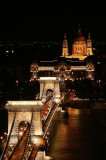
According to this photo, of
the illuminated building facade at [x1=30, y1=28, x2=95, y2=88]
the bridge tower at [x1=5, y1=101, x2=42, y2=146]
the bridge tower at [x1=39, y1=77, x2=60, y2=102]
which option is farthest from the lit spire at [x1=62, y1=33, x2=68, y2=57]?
the bridge tower at [x1=5, y1=101, x2=42, y2=146]

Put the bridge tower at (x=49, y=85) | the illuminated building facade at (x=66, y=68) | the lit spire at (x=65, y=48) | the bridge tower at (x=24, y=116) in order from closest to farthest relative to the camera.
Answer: the bridge tower at (x=24, y=116)
the bridge tower at (x=49, y=85)
the illuminated building facade at (x=66, y=68)
the lit spire at (x=65, y=48)

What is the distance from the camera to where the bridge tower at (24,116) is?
19703 millimetres

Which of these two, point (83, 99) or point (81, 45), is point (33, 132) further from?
point (81, 45)

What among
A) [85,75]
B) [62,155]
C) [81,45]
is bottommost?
[62,155]

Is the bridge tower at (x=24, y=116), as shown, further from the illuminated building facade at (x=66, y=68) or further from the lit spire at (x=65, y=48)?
the lit spire at (x=65, y=48)

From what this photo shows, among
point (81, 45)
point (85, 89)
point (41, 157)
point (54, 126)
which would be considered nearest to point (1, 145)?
point (41, 157)

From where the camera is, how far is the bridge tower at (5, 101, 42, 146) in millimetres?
19703

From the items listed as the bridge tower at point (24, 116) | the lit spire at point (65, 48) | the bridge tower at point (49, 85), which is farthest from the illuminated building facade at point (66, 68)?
the bridge tower at point (24, 116)

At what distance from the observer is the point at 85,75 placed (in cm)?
8006

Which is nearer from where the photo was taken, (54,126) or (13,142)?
(13,142)

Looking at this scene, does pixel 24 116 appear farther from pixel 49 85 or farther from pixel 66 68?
pixel 66 68

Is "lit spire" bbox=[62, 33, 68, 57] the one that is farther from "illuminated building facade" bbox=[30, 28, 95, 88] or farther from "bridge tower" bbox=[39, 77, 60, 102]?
"bridge tower" bbox=[39, 77, 60, 102]

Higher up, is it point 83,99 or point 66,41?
point 66,41

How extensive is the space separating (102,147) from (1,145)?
18.1ft
